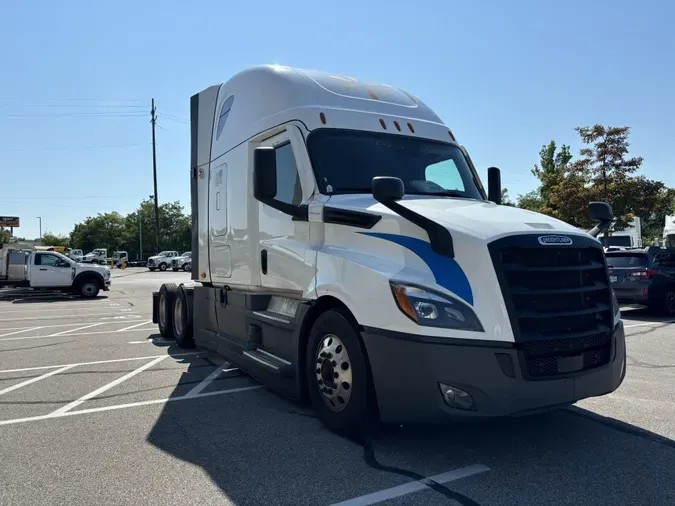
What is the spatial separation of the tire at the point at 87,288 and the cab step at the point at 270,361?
17669mm

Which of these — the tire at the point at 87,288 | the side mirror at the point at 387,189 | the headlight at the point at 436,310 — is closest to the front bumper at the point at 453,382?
the headlight at the point at 436,310

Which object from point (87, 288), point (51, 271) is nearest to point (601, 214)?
point (87, 288)

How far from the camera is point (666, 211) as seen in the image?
85.7ft

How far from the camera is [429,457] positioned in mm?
4016

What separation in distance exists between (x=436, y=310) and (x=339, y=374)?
3.58 feet

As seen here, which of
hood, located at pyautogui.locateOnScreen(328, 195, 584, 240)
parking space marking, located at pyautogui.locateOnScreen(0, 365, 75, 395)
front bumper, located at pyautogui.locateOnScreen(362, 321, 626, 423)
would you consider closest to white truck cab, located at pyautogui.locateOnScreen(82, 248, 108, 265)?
parking space marking, located at pyautogui.locateOnScreen(0, 365, 75, 395)

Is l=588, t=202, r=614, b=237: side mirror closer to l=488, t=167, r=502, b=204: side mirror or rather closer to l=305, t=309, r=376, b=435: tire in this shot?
l=488, t=167, r=502, b=204: side mirror

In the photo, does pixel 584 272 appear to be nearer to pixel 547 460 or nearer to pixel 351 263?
pixel 547 460

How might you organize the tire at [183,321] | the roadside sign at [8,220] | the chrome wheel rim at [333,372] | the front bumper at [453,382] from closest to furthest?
the front bumper at [453,382], the chrome wheel rim at [333,372], the tire at [183,321], the roadside sign at [8,220]

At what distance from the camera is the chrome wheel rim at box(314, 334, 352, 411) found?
4316 millimetres

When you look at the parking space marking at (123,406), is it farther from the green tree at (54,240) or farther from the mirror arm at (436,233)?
the green tree at (54,240)

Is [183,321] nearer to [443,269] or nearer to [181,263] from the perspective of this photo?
[443,269]

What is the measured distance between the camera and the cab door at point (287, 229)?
4984mm

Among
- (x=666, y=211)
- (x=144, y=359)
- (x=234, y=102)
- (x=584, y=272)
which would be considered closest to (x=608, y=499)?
(x=584, y=272)
